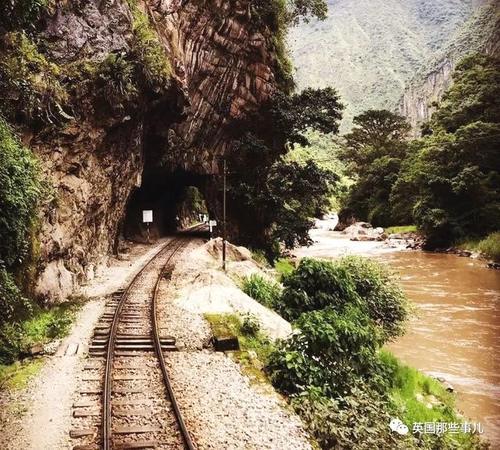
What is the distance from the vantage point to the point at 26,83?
12875 mm

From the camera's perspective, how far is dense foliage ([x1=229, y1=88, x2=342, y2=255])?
3053cm

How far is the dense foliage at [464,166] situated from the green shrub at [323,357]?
31695 mm

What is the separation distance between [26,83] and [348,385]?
1230cm

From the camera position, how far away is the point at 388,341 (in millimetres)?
17031

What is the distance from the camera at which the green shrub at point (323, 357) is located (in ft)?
32.1

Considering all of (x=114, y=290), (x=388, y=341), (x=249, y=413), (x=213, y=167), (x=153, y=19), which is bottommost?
(x=388, y=341)

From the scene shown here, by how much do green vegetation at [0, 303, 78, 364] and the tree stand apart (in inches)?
2004

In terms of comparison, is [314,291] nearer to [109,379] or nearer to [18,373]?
[109,379]

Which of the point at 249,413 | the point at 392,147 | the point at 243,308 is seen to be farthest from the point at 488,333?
the point at 392,147

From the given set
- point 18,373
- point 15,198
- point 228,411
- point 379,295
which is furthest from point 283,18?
point 228,411

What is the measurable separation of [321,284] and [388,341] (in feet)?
13.0

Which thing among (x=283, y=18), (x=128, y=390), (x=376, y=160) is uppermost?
(x=283, y=18)

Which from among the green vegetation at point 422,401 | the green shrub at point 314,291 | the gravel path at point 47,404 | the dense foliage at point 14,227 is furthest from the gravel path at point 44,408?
the green shrub at point 314,291

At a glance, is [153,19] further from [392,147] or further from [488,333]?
[392,147]
